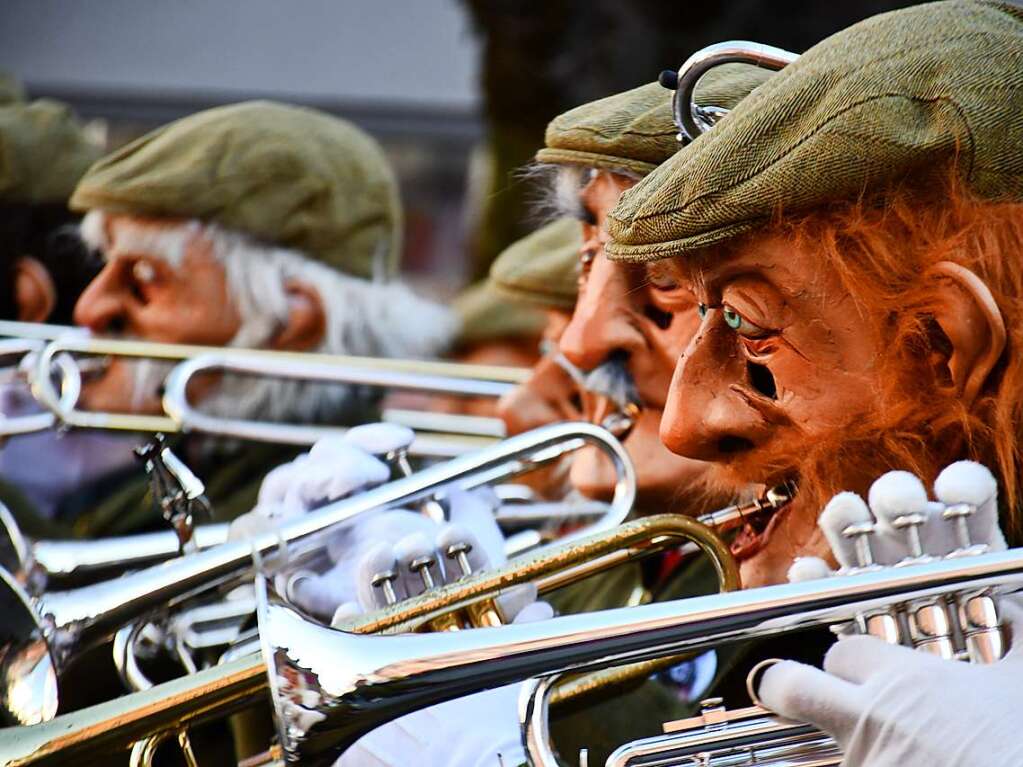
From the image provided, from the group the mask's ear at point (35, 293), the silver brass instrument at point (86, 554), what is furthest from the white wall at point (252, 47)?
the silver brass instrument at point (86, 554)

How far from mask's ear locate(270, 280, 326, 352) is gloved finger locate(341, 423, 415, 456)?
52.1 inches

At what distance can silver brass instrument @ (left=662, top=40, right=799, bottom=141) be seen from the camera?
6.49 ft

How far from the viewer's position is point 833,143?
1.64 metres

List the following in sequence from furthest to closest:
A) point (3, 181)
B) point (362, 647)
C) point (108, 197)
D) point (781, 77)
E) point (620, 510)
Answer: point (3, 181) < point (108, 197) < point (620, 510) < point (781, 77) < point (362, 647)

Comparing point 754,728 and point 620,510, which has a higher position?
point 620,510

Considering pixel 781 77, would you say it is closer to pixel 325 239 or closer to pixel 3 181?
pixel 325 239

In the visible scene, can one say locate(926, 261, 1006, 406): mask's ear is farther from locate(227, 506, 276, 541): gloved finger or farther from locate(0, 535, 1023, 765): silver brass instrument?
locate(227, 506, 276, 541): gloved finger

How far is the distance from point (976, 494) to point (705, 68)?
2.32 ft

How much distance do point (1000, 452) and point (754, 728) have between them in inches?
16.6

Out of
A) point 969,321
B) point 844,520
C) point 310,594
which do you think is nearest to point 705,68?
point 969,321

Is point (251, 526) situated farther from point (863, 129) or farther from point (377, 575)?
point (863, 129)

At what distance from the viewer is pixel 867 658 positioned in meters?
1.53

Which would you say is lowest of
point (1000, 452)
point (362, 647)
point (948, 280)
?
point (362, 647)

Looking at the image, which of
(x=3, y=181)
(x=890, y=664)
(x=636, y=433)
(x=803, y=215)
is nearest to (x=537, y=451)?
(x=636, y=433)
